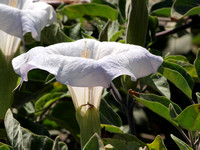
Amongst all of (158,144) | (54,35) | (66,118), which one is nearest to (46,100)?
(66,118)

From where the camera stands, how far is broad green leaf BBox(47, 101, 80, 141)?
1.30m

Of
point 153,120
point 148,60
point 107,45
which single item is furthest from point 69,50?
point 153,120

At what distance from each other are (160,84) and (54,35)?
1.14 ft

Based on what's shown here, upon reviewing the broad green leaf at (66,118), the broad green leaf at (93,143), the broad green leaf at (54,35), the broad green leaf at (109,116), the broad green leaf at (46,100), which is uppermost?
the broad green leaf at (54,35)

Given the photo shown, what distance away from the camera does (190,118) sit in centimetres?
87

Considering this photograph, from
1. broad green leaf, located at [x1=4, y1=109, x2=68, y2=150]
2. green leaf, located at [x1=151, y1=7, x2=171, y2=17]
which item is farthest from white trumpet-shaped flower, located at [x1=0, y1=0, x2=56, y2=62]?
green leaf, located at [x1=151, y1=7, x2=171, y2=17]

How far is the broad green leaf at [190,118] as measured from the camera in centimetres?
85

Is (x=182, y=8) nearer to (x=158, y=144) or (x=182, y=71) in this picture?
(x=182, y=71)

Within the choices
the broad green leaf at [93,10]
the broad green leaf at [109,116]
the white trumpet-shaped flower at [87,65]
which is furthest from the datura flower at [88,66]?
the broad green leaf at [93,10]

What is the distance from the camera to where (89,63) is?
766mm

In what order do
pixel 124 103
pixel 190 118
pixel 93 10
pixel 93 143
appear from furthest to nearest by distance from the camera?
pixel 93 10
pixel 124 103
pixel 190 118
pixel 93 143

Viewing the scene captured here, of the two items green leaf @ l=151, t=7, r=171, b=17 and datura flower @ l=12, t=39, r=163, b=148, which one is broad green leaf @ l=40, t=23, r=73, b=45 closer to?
datura flower @ l=12, t=39, r=163, b=148

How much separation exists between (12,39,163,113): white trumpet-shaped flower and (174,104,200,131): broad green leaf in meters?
0.11

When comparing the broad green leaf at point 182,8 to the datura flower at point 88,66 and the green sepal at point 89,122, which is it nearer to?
the datura flower at point 88,66
